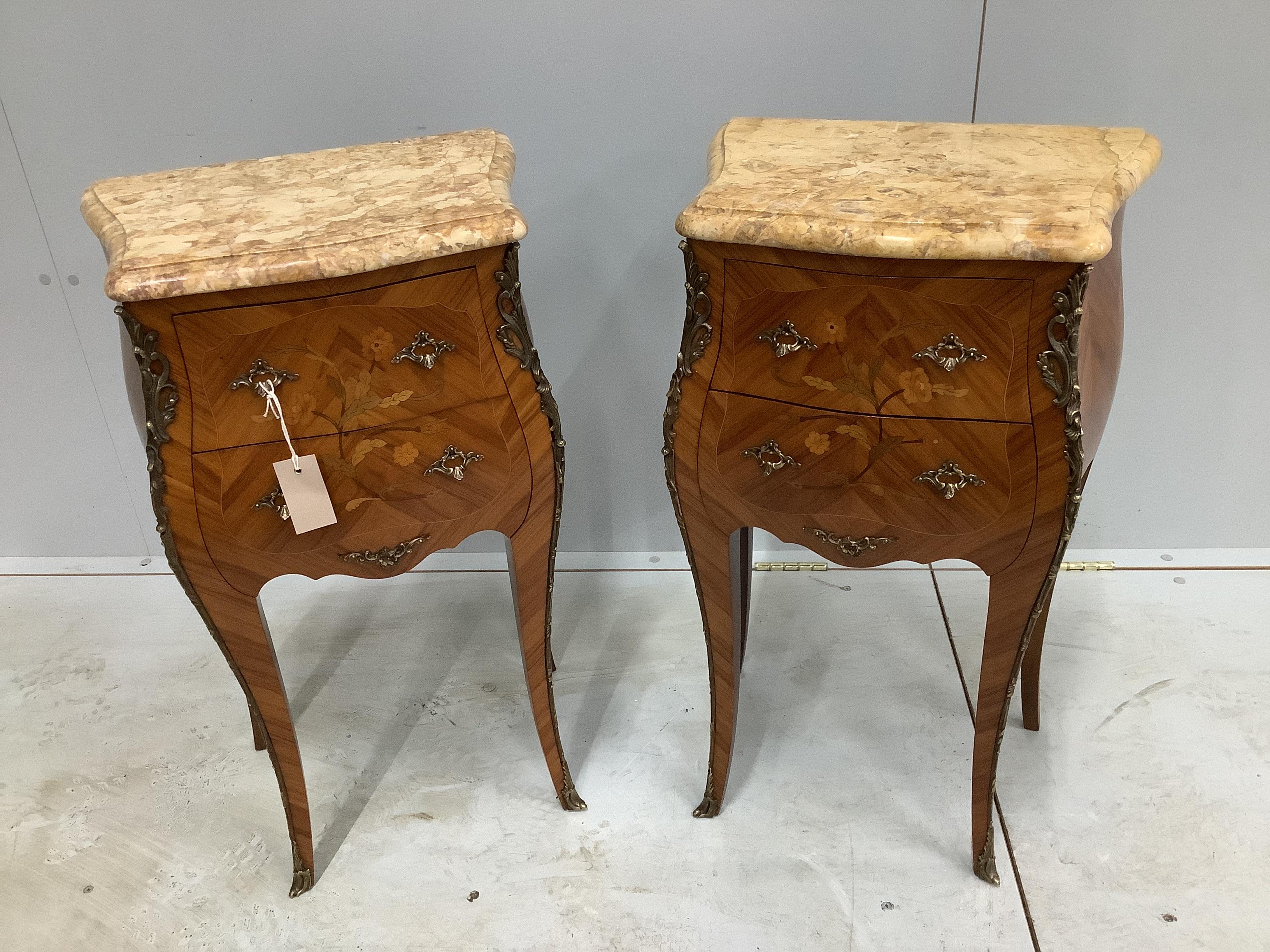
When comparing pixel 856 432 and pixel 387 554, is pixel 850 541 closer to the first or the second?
pixel 856 432

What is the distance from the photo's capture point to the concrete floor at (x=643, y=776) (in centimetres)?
119

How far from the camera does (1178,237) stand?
149cm

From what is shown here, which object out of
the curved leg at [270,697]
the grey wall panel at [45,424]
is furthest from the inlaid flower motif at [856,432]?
the grey wall panel at [45,424]

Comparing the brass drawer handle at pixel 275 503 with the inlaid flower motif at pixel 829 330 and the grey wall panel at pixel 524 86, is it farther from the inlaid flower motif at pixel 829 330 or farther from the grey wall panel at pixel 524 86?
→ the grey wall panel at pixel 524 86

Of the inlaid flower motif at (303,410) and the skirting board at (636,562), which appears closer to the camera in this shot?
the inlaid flower motif at (303,410)

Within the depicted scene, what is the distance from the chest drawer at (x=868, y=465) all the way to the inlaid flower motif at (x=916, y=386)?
0.02 metres

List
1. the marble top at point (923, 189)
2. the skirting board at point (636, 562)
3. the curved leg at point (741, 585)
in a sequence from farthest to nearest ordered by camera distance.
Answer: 1. the skirting board at point (636, 562)
2. the curved leg at point (741, 585)
3. the marble top at point (923, 189)

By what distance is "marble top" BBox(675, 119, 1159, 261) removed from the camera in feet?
2.68

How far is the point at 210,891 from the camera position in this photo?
1.25 metres

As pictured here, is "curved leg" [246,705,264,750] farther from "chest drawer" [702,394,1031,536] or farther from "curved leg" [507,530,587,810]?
"chest drawer" [702,394,1031,536]

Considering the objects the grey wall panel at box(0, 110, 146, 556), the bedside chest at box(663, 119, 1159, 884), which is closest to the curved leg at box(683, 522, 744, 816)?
the bedside chest at box(663, 119, 1159, 884)

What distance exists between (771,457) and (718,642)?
299mm

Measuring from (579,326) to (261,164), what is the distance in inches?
23.6

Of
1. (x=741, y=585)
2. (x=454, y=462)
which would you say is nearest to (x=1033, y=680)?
(x=741, y=585)
